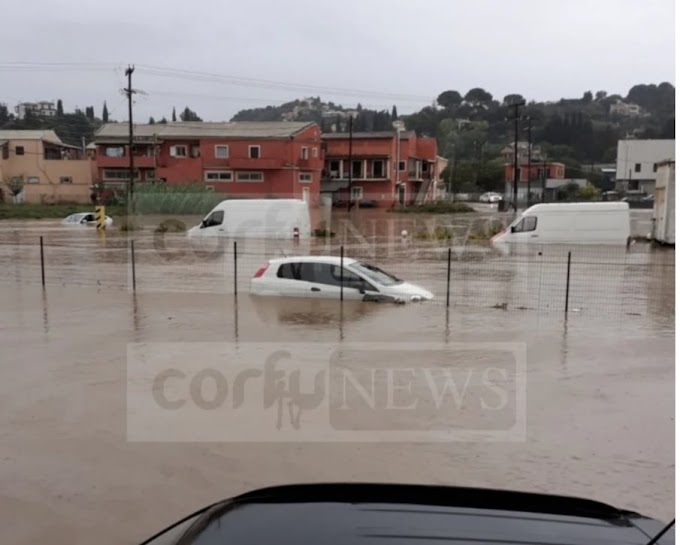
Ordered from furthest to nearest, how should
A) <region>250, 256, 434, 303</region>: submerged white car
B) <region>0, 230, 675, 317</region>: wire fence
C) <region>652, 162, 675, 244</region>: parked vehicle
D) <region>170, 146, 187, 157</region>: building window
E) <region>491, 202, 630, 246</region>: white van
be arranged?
<region>170, 146, 187, 157</region>: building window
<region>491, 202, 630, 246</region>: white van
<region>652, 162, 675, 244</region>: parked vehicle
<region>0, 230, 675, 317</region>: wire fence
<region>250, 256, 434, 303</region>: submerged white car

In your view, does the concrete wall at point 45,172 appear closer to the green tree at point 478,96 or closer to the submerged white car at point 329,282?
the submerged white car at point 329,282

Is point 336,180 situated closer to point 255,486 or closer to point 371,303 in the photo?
point 371,303

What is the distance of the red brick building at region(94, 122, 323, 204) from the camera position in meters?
49.6

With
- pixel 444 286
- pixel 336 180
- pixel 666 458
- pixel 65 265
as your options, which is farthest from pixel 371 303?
pixel 336 180

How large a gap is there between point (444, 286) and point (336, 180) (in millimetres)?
40212

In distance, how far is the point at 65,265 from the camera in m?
22.2

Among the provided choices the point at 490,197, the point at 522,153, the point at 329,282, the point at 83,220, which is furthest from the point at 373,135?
the point at 329,282

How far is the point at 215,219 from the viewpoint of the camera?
29.4 m

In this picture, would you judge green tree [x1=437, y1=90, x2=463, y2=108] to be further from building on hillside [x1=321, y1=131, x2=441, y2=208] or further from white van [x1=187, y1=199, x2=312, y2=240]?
white van [x1=187, y1=199, x2=312, y2=240]

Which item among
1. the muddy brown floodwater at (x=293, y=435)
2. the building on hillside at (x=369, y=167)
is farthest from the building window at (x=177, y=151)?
the muddy brown floodwater at (x=293, y=435)

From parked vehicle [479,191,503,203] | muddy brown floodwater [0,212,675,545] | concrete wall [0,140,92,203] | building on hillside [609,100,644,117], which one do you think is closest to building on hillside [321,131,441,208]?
parked vehicle [479,191,503,203]

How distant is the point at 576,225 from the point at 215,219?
15.7 m

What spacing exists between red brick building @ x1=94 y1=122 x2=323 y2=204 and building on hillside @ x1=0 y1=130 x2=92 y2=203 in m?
3.32

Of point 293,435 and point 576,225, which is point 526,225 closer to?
point 576,225
